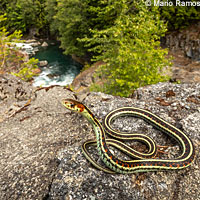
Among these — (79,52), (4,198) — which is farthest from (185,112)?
(79,52)

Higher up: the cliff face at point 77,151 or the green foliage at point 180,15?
the green foliage at point 180,15

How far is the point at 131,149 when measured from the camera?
3998mm

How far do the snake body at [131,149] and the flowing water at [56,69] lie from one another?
2421 cm

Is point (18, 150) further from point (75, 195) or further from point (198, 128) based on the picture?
point (198, 128)

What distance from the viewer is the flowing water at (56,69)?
94.9 ft

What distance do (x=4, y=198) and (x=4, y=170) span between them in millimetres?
880

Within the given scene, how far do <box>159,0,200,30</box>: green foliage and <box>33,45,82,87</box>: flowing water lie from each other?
63.7ft

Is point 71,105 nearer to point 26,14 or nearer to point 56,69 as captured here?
point 56,69

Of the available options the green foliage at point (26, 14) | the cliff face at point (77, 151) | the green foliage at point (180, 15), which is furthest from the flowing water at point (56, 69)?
the green foliage at point (26, 14)

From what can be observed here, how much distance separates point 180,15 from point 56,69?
25136mm

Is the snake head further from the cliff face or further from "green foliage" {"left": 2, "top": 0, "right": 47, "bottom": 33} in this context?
"green foliage" {"left": 2, "top": 0, "right": 47, "bottom": 33}

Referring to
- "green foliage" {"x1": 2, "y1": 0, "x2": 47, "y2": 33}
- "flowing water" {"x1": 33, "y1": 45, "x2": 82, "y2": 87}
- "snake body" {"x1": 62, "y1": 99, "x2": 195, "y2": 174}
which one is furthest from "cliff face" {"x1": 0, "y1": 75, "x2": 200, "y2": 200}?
"green foliage" {"x1": 2, "y1": 0, "x2": 47, "y2": 33}

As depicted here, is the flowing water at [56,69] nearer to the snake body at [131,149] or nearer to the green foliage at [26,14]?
the snake body at [131,149]

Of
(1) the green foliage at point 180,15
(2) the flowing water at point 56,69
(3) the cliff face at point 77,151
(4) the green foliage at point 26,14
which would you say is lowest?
(2) the flowing water at point 56,69
